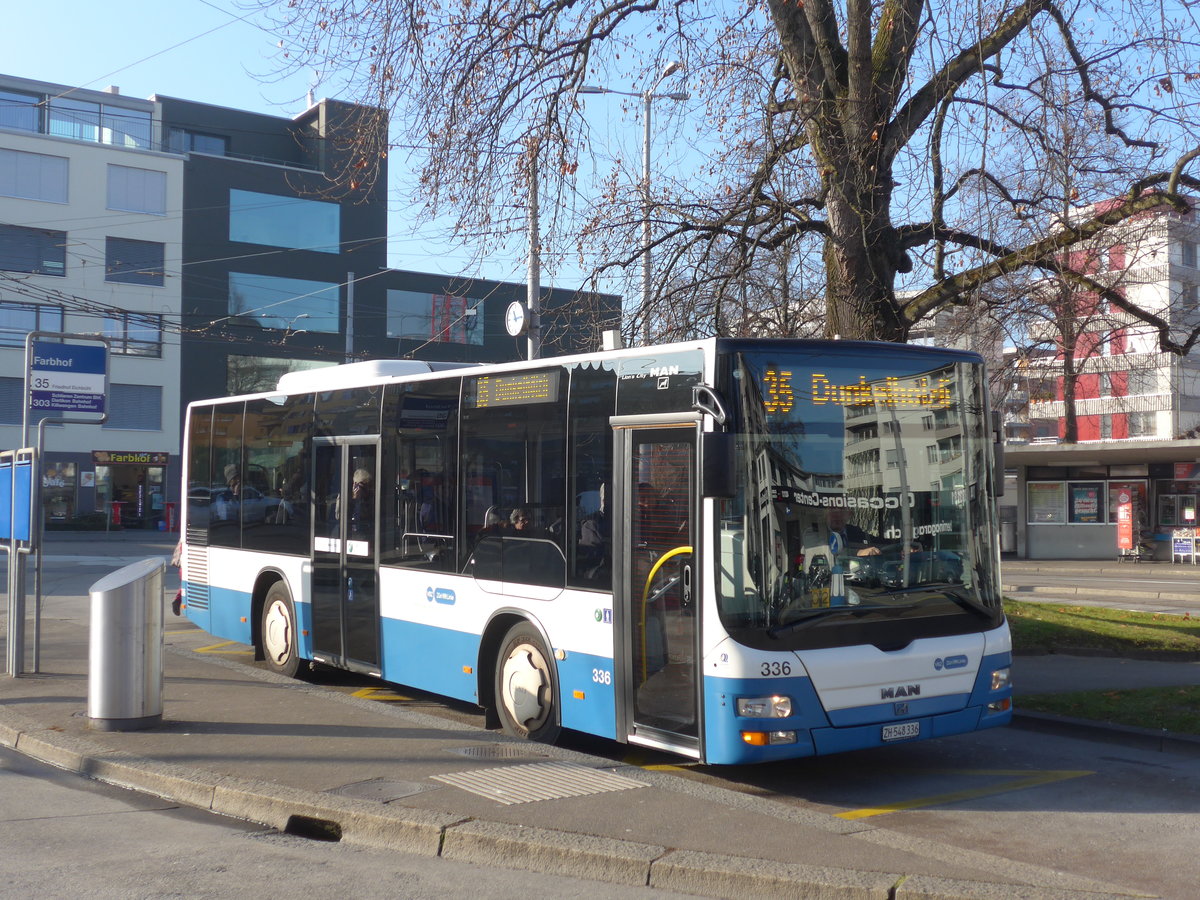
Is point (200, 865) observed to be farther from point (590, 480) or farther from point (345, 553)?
point (345, 553)

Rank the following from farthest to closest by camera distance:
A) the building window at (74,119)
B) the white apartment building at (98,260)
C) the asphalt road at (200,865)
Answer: the building window at (74,119), the white apartment building at (98,260), the asphalt road at (200,865)

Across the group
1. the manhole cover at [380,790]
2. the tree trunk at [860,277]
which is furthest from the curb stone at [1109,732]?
the manhole cover at [380,790]

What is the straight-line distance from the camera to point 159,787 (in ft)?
25.5

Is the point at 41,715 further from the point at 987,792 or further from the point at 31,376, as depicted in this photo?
the point at 987,792

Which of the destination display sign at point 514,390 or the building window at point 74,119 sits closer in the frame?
the destination display sign at point 514,390

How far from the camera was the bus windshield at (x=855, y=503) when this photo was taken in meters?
7.07

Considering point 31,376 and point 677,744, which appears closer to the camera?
point 677,744

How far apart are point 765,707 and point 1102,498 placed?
30.5m

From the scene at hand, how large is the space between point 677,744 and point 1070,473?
30.3 m

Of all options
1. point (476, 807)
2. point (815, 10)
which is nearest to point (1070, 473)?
point (815, 10)

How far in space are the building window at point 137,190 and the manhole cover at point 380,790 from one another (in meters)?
48.1

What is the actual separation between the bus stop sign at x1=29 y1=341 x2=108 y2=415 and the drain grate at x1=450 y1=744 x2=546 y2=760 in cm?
705

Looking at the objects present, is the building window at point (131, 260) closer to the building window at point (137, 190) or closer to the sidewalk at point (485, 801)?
the building window at point (137, 190)

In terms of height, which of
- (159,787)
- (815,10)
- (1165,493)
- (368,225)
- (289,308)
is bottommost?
(159,787)
